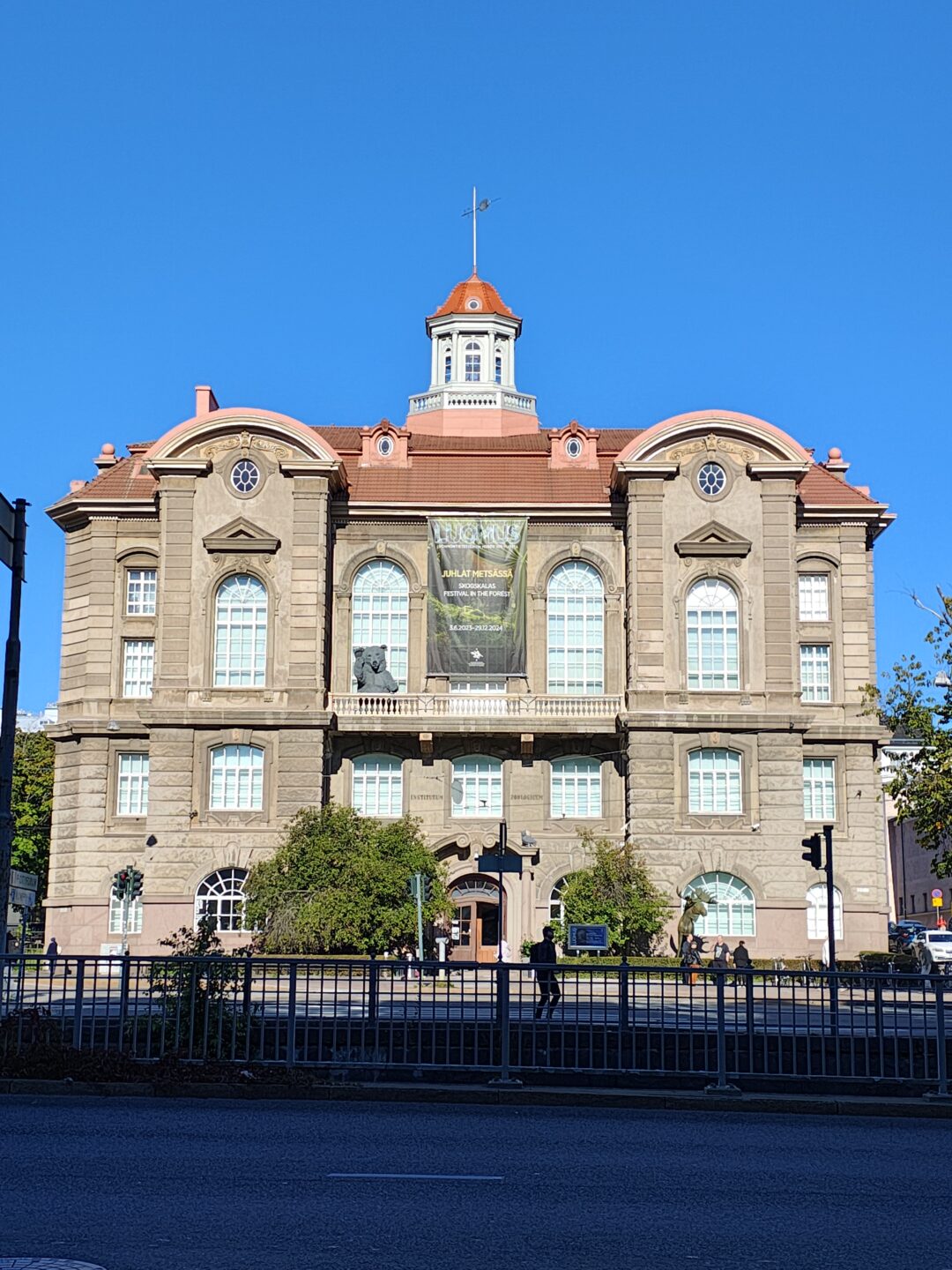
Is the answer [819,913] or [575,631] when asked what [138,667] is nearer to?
[575,631]

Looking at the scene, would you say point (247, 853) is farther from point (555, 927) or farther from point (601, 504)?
point (601, 504)

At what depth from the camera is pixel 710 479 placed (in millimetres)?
51750

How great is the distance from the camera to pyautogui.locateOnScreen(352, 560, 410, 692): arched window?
53.0 meters

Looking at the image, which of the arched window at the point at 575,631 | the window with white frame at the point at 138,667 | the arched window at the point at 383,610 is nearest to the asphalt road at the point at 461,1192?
the arched window at the point at 575,631

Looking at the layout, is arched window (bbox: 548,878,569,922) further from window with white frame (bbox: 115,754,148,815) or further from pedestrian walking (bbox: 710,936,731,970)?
window with white frame (bbox: 115,754,148,815)

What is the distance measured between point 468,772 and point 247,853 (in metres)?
7.57

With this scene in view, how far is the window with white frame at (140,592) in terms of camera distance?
53531 millimetres

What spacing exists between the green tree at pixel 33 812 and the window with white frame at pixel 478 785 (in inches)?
1007

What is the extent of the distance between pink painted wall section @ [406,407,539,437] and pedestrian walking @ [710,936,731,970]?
2162 centimetres

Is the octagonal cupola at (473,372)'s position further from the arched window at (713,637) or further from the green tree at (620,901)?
the green tree at (620,901)

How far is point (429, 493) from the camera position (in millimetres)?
54406

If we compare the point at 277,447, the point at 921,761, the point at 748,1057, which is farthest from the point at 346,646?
the point at 748,1057

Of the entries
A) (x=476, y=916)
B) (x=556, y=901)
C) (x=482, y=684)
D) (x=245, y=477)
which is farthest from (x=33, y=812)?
(x=556, y=901)

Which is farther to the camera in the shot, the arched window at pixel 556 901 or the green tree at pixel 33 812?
the green tree at pixel 33 812
